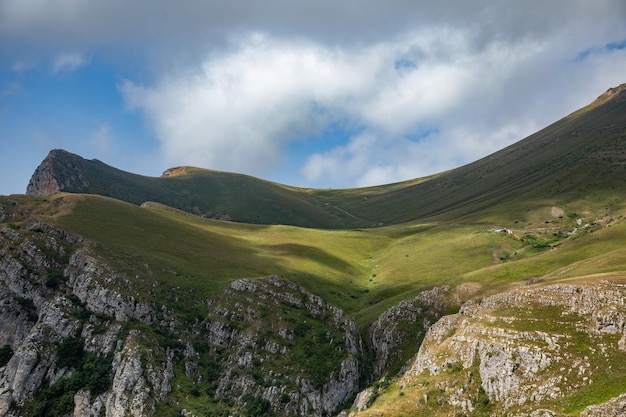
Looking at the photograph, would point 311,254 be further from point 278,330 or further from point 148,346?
point 148,346

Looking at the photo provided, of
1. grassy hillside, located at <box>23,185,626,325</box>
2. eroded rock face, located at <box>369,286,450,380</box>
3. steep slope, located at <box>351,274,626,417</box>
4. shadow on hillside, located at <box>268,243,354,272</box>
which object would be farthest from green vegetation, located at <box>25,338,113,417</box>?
shadow on hillside, located at <box>268,243,354,272</box>

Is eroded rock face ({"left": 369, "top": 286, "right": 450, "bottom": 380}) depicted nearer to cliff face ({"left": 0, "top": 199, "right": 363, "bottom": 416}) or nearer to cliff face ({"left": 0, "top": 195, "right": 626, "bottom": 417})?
cliff face ({"left": 0, "top": 195, "right": 626, "bottom": 417})

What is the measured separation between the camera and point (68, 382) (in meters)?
81.3

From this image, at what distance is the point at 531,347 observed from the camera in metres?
56.3

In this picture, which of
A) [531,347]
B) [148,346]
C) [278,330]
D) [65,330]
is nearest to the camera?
[531,347]

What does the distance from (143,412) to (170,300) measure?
29515mm

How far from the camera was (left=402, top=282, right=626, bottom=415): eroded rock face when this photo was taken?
169 feet

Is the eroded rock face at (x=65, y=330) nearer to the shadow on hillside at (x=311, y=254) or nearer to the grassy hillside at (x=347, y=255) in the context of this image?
the grassy hillside at (x=347, y=255)

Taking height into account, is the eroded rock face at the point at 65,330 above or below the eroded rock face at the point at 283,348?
above

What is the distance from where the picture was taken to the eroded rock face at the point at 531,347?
51.6m

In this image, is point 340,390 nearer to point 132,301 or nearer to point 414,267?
point 132,301

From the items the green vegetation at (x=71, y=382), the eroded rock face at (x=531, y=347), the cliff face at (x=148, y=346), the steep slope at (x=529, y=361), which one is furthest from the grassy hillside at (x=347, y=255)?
the eroded rock face at (x=531, y=347)

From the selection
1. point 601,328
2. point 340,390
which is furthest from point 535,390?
point 340,390

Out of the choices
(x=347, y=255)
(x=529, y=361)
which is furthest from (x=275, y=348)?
(x=347, y=255)
